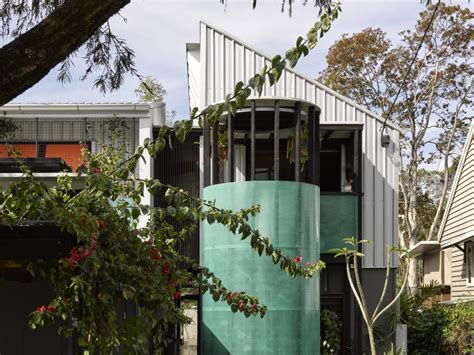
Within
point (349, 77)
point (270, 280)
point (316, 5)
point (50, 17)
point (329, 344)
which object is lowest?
point (329, 344)

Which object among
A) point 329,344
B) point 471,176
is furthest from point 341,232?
point 471,176

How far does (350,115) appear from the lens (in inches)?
778

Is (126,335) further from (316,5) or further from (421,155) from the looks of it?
(421,155)

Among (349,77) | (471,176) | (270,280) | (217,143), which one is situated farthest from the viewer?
(349,77)

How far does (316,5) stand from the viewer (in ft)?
21.1

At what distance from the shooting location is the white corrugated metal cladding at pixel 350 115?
766 inches

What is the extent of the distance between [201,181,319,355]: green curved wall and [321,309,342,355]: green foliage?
1.75 meters

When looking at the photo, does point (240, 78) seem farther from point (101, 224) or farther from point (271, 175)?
point (101, 224)

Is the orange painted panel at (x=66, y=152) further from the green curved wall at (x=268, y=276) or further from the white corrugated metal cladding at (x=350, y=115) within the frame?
the green curved wall at (x=268, y=276)

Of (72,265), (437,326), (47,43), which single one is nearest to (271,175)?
(437,326)

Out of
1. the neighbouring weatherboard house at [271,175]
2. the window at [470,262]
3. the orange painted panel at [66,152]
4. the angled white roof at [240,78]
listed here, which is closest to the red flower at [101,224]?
the neighbouring weatherboard house at [271,175]

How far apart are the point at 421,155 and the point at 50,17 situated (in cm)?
2811

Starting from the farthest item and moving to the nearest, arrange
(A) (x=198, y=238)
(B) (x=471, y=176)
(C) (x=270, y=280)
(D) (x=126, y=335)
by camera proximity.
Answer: (B) (x=471, y=176)
(A) (x=198, y=238)
(C) (x=270, y=280)
(D) (x=126, y=335)

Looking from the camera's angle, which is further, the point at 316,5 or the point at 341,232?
the point at 341,232
